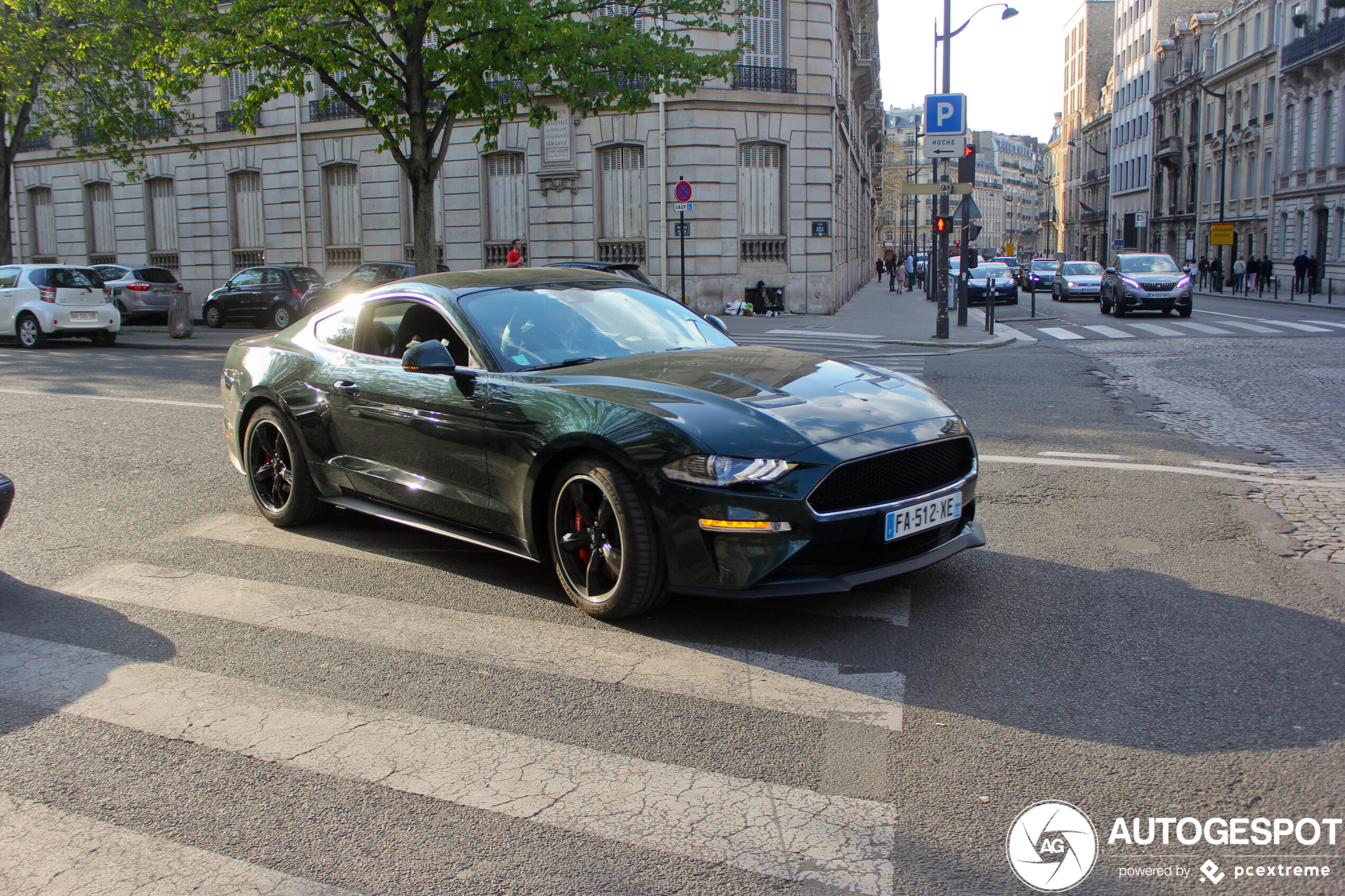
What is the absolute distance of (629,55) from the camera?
19.1 meters

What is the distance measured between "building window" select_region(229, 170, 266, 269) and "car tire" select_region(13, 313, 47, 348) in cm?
1485

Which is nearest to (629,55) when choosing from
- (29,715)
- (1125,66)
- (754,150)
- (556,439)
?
(754,150)

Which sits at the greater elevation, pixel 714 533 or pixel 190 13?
pixel 190 13

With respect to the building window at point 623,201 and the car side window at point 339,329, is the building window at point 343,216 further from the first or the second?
the car side window at point 339,329

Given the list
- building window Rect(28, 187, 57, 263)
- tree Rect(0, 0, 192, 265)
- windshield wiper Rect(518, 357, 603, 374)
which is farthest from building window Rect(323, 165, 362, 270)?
windshield wiper Rect(518, 357, 603, 374)

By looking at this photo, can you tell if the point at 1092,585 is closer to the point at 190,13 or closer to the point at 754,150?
the point at 190,13

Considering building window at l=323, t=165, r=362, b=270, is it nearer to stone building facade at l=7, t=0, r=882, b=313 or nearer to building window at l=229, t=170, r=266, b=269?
stone building facade at l=7, t=0, r=882, b=313

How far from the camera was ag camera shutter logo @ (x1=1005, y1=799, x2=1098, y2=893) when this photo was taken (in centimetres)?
261

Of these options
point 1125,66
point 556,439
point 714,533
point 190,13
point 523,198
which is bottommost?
point 714,533

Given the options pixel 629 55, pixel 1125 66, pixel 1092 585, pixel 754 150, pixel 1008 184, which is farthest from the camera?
pixel 1008 184

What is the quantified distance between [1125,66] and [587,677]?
100724 millimetres

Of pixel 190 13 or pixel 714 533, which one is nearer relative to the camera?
pixel 714 533

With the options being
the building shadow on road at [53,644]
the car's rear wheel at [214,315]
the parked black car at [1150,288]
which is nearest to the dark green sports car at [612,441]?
the building shadow on road at [53,644]

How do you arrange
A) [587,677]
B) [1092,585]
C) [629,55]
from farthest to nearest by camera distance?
[629,55], [1092,585], [587,677]
